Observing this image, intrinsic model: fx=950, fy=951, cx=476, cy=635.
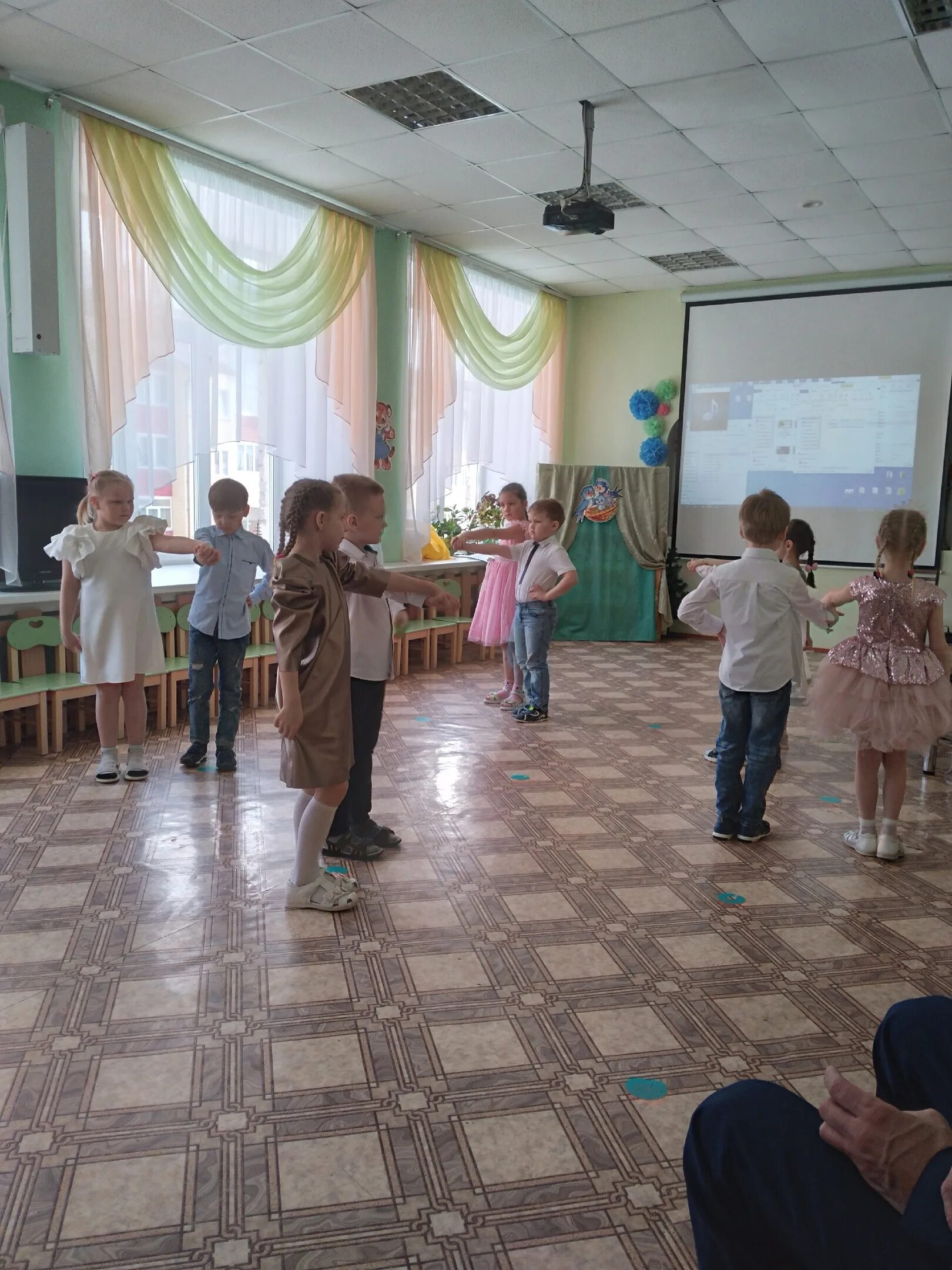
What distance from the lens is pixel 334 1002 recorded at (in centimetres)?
235

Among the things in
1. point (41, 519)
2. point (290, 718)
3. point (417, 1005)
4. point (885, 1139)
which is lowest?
point (417, 1005)

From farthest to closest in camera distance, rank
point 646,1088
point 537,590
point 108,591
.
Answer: point 537,590 < point 108,591 < point 646,1088

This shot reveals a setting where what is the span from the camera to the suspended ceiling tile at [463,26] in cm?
392

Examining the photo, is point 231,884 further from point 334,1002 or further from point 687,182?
point 687,182

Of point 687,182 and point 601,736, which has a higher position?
point 687,182

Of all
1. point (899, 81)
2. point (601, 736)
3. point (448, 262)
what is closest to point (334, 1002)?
point (601, 736)

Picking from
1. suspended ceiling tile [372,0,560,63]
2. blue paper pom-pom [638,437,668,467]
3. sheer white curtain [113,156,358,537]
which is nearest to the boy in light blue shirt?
sheer white curtain [113,156,358,537]

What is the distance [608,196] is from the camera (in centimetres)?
636

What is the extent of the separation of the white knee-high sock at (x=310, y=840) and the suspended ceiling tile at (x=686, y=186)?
481 centimetres

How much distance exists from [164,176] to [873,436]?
6075 mm

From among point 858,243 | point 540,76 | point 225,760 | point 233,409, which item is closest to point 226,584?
point 225,760

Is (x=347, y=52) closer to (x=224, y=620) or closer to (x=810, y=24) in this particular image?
(x=810, y=24)

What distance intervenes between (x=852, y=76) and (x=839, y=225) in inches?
101

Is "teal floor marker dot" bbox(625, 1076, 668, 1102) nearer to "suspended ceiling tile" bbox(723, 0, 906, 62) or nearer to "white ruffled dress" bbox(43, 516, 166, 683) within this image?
"white ruffled dress" bbox(43, 516, 166, 683)
